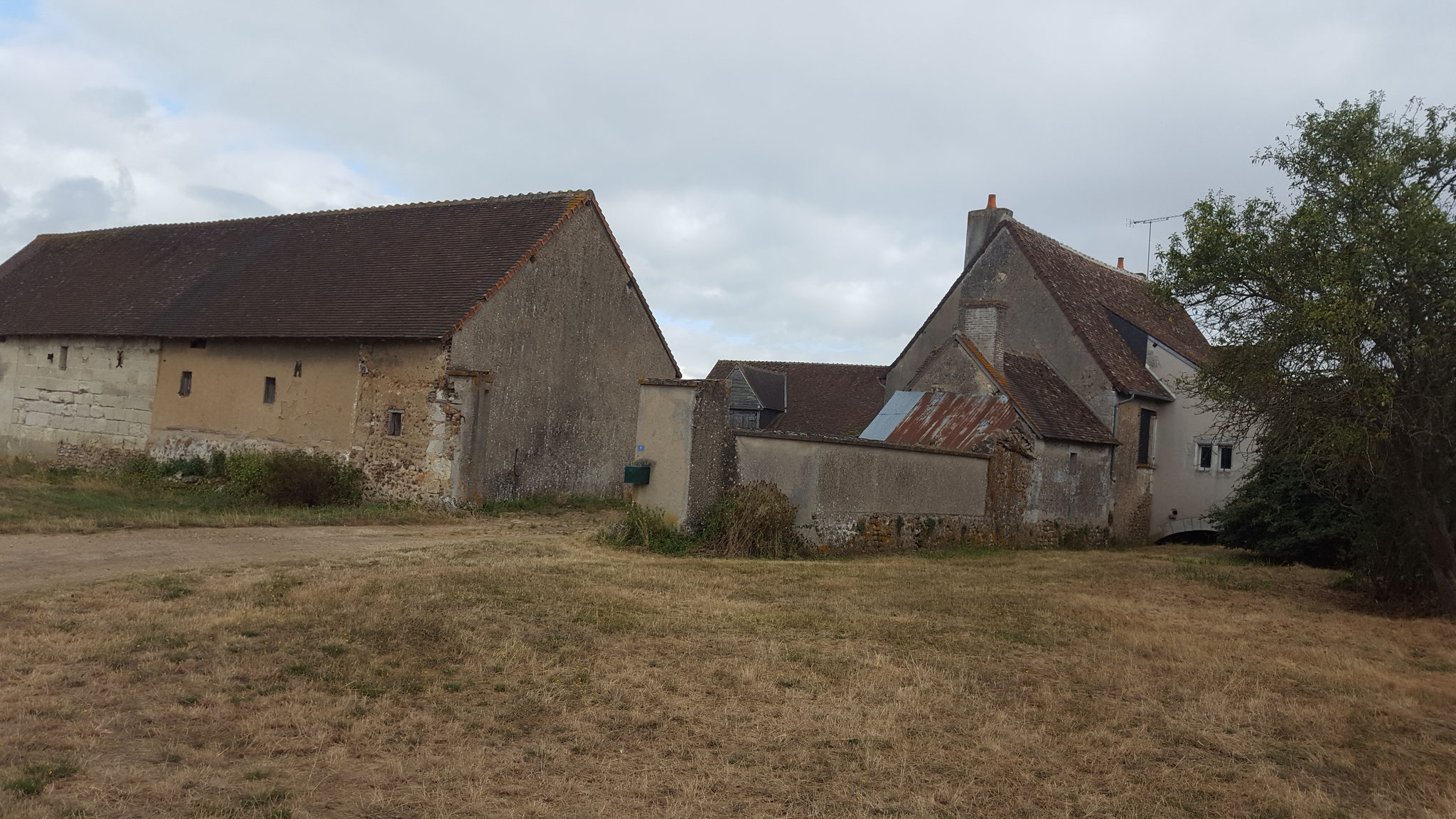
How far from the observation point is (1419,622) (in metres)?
12.0

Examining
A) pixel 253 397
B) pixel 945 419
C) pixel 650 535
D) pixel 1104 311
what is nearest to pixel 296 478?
pixel 253 397

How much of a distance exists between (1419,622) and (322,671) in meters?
12.0

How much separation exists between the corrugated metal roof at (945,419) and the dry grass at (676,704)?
8491 mm

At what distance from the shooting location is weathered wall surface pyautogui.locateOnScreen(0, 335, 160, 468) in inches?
893

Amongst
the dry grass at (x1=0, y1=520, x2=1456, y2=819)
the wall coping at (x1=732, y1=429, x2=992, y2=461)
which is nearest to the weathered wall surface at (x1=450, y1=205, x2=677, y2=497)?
the wall coping at (x1=732, y1=429, x2=992, y2=461)

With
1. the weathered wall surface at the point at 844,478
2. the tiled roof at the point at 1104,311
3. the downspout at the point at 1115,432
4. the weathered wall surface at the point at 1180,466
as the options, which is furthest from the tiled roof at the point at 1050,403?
the weathered wall surface at the point at 844,478

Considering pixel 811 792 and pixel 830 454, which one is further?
pixel 830 454

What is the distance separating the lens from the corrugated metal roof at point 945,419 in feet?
64.7

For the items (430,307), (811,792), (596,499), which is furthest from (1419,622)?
(430,307)

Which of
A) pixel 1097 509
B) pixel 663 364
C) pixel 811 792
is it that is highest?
pixel 663 364

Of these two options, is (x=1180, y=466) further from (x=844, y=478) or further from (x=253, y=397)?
(x=253, y=397)

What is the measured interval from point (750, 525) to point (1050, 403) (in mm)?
10346

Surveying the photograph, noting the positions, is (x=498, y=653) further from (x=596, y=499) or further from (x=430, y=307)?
(x=596, y=499)

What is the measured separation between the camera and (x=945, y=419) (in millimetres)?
20578
